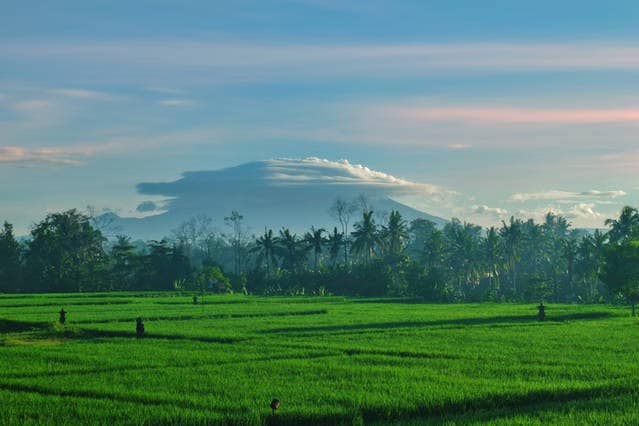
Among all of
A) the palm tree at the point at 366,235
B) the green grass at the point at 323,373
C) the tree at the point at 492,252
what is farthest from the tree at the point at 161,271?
the green grass at the point at 323,373

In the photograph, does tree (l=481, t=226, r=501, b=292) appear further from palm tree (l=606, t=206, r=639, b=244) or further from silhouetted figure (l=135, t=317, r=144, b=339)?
silhouetted figure (l=135, t=317, r=144, b=339)

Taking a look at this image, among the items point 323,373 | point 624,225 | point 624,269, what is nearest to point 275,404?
point 323,373

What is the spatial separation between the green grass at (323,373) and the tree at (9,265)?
134 ft

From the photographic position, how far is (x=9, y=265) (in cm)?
7338

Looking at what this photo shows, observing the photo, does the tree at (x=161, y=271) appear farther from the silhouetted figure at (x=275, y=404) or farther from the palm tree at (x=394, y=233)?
the silhouetted figure at (x=275, y=404)

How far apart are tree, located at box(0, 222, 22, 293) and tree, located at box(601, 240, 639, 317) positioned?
5120cm

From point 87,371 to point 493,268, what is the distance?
194 ft

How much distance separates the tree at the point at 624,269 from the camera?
41969 millimetres

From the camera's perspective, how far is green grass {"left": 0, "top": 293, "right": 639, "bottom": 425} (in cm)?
1462

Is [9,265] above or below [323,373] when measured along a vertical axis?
above

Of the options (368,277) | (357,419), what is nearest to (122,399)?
(357,419)

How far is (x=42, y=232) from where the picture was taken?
75.4m

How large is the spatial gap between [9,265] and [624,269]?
53.3 m

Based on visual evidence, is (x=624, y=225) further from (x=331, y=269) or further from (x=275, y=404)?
(x=275, y=404)
